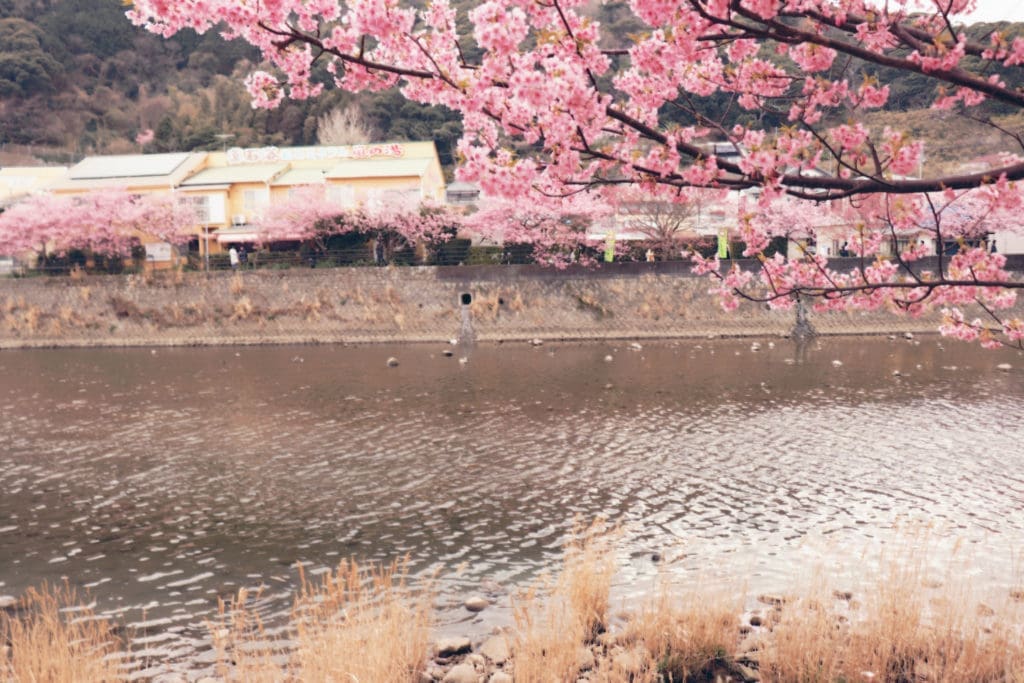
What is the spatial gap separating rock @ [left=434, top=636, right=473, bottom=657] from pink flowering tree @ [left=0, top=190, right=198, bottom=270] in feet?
149

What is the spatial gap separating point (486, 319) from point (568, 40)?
113 ft

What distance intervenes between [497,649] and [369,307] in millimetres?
33788

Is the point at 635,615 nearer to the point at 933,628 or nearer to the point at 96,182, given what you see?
the point at 933,628

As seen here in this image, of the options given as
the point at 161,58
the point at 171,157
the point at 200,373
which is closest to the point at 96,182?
the point at 171,157

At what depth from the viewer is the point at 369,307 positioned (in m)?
40.8

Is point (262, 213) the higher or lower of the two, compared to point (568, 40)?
higher

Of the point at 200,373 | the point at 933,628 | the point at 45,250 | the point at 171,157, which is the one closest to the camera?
the point at 933,628

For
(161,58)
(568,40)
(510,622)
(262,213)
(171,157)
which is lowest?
(510,622)

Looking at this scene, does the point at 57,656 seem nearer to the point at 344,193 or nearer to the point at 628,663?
the point at 628,663

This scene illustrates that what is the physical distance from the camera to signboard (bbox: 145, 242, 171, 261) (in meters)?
53.0

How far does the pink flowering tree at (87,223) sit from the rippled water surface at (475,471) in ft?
65.3

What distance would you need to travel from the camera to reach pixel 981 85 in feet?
16.3

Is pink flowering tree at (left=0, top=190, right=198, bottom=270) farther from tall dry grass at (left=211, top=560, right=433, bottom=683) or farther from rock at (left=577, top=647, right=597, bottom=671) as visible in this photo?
rock at (left=577, top=647, right=597, bottom=671)

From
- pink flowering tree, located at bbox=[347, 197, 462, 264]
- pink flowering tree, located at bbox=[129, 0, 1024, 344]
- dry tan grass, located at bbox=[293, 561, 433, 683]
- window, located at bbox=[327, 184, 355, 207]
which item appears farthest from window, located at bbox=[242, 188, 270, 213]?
pink flowering tree, located at bbox=[129, 0, 1024, 344]
